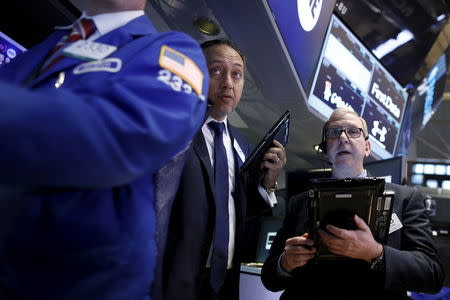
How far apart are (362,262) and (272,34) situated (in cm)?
190

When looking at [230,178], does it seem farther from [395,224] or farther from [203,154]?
[395,224]

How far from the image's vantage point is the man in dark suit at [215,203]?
103 cm

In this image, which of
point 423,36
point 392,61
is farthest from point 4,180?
point 423,36

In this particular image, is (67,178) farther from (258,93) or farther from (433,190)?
(433,190)

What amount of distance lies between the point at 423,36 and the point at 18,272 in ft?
22.8

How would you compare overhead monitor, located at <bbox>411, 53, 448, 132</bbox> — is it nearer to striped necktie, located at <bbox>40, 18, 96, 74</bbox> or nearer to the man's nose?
the man's nose

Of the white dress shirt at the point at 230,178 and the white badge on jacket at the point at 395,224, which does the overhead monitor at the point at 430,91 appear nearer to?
the white badge on jacket at the point at 395,224

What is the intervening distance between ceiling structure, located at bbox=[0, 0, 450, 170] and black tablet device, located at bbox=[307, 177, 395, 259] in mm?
1659

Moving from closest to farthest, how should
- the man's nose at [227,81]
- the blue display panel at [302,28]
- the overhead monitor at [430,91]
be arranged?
the man's nose at [227,81], the blue display panel at [302,28], the overhead monitor at [430,91]

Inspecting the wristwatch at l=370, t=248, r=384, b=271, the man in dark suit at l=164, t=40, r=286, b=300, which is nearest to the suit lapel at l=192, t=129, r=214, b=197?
the man in dark suit at l=164, t=40, r=286, b=300

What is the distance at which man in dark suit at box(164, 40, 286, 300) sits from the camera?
1.03m

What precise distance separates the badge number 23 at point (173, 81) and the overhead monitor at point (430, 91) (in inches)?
284

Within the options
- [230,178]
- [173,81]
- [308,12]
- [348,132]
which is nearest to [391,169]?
[348,132]

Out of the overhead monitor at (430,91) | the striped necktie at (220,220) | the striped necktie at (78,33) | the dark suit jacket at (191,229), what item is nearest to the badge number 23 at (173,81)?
Answer: the striped necktie at (78,33)
